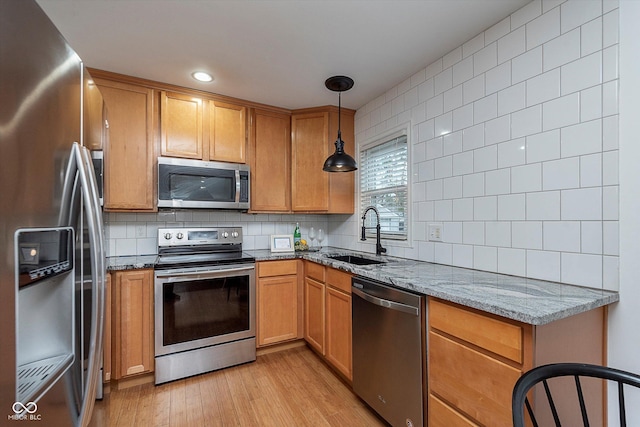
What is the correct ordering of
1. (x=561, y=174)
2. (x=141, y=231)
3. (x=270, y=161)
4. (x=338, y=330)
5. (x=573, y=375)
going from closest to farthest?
(x=573, y=375) < (x=561, y=174) < (x=338, y=330) < (x=141, y=231) < (x=270, y=161)

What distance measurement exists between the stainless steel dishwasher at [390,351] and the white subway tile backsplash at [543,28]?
4.65 ft

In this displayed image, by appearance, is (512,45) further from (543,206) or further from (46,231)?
(46,231)

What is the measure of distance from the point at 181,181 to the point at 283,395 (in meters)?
1.82

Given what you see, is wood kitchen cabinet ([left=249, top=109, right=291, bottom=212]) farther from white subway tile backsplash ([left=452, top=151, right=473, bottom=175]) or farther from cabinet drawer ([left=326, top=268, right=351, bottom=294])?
white subway tile backsplash ([left=452, top=151, right=473, bottom=175])

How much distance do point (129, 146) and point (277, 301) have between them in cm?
175

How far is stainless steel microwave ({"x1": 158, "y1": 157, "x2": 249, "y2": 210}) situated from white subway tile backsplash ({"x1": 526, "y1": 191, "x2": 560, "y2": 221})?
212 cm

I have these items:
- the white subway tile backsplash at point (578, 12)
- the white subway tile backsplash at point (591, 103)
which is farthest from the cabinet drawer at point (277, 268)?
the white subway tile backsplash at point (578, 12)

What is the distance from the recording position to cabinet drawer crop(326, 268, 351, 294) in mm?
2053

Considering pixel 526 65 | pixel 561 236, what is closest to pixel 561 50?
pixel 526 65

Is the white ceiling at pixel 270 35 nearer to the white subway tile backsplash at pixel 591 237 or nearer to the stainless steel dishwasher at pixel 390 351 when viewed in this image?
the white subway tile backsplash at pixel 591 237

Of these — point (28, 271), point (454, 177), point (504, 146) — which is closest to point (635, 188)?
point (504, 146)

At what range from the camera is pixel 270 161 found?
114 inches

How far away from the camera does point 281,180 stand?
116 inches

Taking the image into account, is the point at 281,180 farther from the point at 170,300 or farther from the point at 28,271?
the point at 28,271
